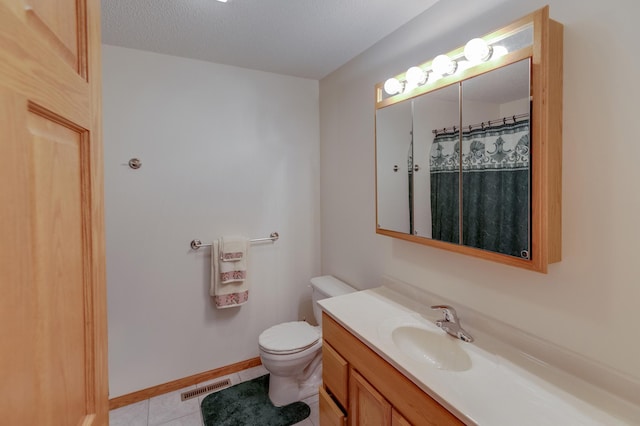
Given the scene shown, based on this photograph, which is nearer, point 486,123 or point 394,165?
point 486,123

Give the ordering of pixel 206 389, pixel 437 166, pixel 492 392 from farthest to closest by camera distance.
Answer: pixel 206 389 < pixel 437 166 < pixel 492 392

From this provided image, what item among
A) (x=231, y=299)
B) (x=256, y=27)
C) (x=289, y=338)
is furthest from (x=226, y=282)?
(x=256, y=27)

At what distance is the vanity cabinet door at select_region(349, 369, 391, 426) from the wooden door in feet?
2.99

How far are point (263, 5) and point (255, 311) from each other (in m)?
2.08

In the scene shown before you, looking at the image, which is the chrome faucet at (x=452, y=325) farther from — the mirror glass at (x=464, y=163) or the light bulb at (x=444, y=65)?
the light bulb at (x=444, y=65)

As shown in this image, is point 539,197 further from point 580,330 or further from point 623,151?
point 580,330

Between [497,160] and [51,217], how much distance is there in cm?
136

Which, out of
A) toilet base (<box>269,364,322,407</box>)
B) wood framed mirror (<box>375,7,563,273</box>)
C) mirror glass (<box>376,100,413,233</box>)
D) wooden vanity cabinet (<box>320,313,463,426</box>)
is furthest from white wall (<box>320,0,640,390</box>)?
toilet base (<box>269,364,322,407</box>)

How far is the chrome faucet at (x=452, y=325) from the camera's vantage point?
1284mm

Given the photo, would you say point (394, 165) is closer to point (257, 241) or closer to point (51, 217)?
point (257, 241)

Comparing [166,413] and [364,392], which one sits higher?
[364,392]

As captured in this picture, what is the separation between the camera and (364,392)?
1.30 meters

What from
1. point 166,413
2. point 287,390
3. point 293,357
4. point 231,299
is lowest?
point 166,413

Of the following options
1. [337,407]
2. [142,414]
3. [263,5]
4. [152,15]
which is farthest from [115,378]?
[263,5]
